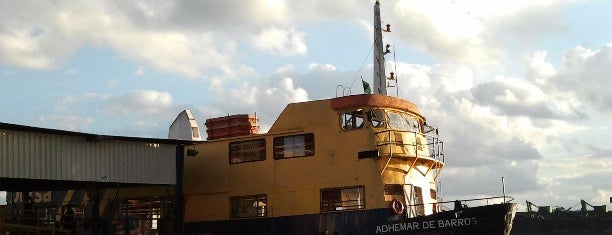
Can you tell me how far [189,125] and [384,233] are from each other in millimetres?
12786

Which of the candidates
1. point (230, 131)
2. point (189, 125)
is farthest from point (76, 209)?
point (230, 131)

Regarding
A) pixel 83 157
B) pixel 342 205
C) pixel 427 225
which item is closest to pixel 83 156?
pixel 83 157

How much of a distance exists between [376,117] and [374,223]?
432cm

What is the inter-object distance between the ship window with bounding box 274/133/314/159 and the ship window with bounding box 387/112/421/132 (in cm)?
332

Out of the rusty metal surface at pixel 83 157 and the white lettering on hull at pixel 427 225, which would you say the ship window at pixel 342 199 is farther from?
the rusty metal surface at pixel 83 157

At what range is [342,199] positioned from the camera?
28141 millimetres

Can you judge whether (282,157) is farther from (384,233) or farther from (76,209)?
(76,209)

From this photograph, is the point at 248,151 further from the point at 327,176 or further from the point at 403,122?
the point at 403,122

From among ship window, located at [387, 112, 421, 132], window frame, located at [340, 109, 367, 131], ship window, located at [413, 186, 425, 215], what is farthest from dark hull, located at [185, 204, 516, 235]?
ship window, located at [387, 112, 421, 132]

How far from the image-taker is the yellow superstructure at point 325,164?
2792 centimetres

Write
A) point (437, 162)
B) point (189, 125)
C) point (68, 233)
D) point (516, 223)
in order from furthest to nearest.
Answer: point (516, 223)
point (189, 125)
point (437, 162)
point (68, 233)

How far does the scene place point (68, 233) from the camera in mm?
27984

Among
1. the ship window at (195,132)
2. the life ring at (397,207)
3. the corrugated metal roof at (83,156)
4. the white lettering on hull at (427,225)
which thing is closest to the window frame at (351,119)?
the life ring at (397,207)

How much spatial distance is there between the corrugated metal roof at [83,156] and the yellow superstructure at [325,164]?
2411 mm
